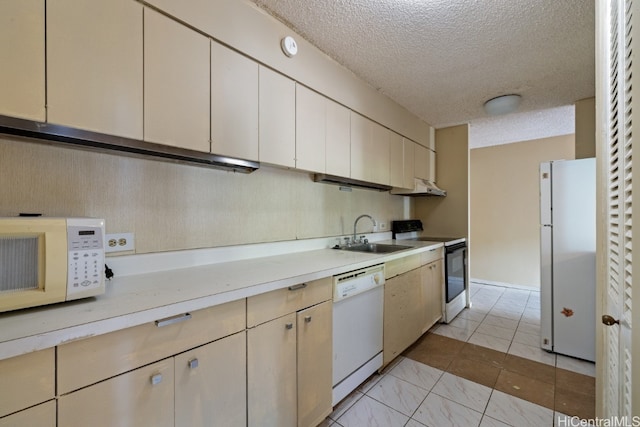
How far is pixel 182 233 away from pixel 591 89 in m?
3.79

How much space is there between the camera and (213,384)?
105 cm

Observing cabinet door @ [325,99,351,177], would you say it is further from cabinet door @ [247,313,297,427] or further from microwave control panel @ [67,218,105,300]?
microwave control panel @ [67,218,105,300]

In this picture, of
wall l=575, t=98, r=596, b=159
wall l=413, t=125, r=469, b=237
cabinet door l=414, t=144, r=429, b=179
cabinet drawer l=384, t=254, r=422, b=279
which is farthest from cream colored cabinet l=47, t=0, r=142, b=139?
wall l=575, t=98, r=596, b=159

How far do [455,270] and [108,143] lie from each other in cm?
341

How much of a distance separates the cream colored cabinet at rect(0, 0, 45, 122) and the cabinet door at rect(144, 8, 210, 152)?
0.32 metres

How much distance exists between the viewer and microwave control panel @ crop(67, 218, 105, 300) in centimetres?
90

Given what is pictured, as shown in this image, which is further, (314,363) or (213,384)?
(314,363)

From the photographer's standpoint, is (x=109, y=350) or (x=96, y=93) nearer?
(x=109, y=350)

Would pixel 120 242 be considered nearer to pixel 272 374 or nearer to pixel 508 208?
pixel 272 374

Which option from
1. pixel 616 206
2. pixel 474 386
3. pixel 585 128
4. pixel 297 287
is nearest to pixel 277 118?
pixel 297 287

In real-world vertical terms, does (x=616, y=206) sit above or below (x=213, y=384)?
above

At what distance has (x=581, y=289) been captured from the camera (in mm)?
2256

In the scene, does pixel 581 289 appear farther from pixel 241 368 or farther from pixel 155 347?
pixel 155 347

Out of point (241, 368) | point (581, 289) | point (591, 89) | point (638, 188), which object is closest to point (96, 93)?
point (241, 368)
